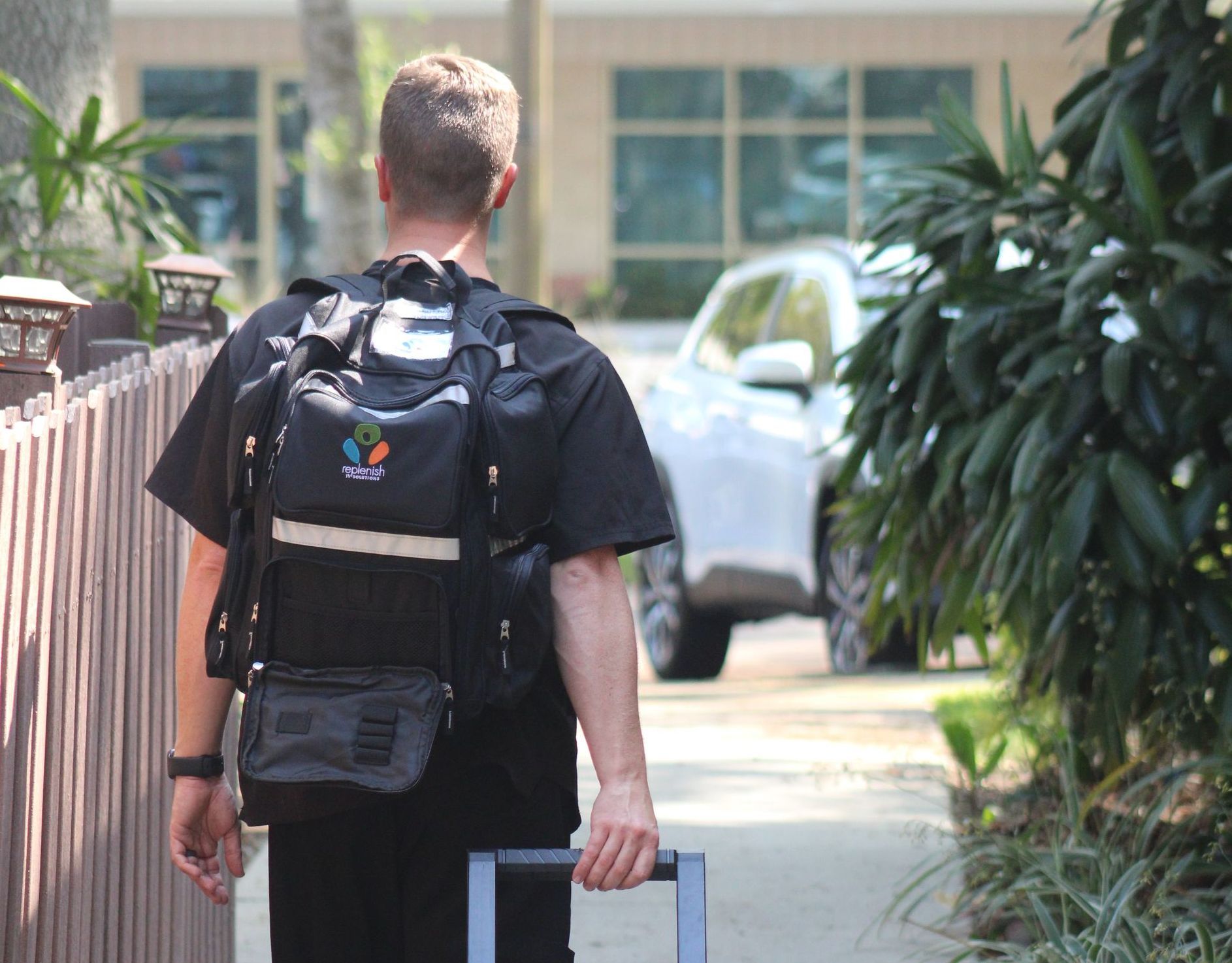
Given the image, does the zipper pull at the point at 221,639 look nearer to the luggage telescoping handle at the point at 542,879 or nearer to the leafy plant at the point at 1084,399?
the luggage telescoping handle at the point at 542,879

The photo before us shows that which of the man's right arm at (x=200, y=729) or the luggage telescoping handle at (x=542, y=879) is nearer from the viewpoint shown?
the luggage telescoping handle at (x=542, y=879)

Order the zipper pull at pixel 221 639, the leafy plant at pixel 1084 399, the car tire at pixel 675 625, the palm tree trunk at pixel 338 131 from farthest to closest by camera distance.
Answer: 1. the palm tree trunk at pixel 338 131
2. the car tire at pixel 675 625
3. the leafy plant at pixel 1084 399
4. the zipper pull at pixel 221 639

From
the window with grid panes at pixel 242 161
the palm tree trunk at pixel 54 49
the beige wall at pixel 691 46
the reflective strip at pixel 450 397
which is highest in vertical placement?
the beige wall at pixel 691 46

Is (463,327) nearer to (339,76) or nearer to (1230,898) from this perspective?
(1230,898)

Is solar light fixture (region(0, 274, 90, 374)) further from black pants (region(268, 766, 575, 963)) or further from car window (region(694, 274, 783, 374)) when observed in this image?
car window (region(694, 274, 783, 374))

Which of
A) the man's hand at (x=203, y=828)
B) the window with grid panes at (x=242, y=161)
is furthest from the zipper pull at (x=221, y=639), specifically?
the window with grid panes at (x=242, y=161)

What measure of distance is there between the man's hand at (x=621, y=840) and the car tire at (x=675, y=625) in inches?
278

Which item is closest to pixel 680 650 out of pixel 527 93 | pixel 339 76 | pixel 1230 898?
pixel 527 93

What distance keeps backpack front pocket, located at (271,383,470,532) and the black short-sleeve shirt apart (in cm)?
23

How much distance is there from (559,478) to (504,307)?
27 cm

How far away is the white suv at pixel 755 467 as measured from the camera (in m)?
8.52

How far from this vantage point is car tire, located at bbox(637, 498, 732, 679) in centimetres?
977

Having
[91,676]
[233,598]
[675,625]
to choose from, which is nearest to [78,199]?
[91,676]

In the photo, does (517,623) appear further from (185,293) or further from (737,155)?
(737,155)
